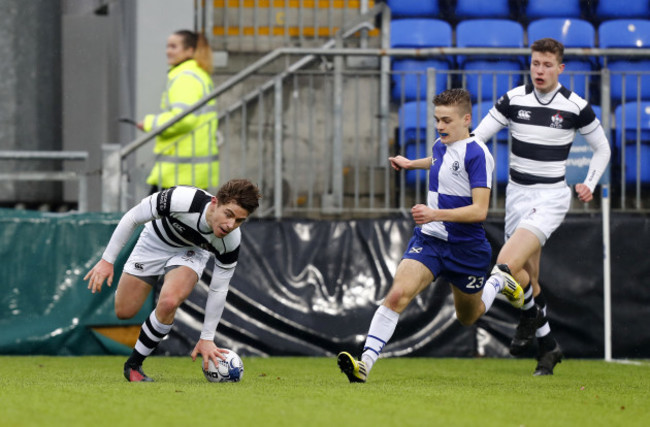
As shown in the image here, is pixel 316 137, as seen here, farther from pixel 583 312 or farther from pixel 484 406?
pixel 484 406

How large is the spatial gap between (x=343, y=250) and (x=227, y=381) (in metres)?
3.16

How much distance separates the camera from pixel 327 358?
364 inches

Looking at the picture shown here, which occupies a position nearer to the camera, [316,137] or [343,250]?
[343,250]

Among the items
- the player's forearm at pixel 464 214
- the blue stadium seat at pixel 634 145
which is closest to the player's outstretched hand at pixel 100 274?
the player's forearm at pixel 464 214

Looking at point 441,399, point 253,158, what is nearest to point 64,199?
point 253,158

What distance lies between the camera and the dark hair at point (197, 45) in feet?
30.9

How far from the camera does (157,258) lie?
6.87 metres

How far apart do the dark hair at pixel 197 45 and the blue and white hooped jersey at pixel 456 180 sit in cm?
324

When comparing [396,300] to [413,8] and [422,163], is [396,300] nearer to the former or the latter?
[422,163]

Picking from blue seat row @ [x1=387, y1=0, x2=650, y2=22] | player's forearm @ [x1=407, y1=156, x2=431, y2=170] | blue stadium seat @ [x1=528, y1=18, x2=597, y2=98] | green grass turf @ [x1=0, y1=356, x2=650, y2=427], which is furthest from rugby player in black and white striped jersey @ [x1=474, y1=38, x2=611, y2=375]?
blue seat row @ [x1=387, y1=0, x2=650, y2=22]

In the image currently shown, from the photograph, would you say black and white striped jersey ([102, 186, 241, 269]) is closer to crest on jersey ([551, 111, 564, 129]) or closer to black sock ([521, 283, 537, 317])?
black sock ([521, 283, 537, 317])

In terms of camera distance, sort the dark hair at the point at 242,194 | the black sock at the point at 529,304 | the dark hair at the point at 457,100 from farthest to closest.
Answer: the black sock at the point at 529,304, the dark hair at the point at 457,100, the dark hair at the point at 242,194

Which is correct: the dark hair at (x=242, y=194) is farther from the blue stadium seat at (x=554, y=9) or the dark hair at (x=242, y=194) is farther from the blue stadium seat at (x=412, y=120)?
the blue stadium seat at (x=554, y=9)

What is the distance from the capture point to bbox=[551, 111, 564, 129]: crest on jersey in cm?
768
